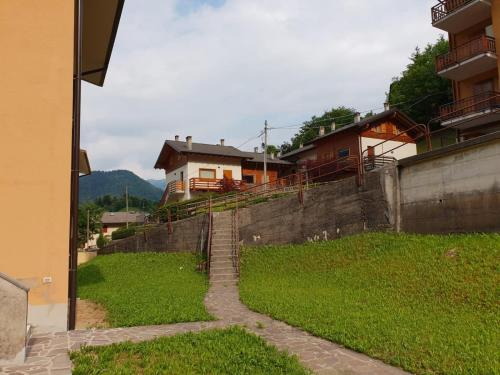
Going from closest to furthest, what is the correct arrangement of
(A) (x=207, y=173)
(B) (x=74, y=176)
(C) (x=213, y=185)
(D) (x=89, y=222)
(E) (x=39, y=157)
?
(E) (x=39, y=157) → (B) (x=74, y=176) → (C) (x=213, y=185) → (A) (x=207, y=173) → (D) (x=89, y=222)

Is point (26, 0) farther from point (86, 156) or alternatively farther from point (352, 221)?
point (352, 221)

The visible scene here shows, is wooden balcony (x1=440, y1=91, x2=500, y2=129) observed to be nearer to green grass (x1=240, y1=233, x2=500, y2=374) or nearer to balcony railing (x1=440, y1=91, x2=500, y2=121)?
balcony railing (x1=440, y1=91, x2=500, y2=121)

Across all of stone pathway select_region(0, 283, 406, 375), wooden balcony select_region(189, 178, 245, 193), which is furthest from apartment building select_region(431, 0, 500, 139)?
wooden balcony select_region(189, 178, 245, 193)

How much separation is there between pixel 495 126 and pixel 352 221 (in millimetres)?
11407

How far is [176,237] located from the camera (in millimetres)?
21219

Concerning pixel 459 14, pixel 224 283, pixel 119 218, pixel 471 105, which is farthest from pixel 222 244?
pixel 119 218

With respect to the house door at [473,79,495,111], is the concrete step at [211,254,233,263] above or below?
below

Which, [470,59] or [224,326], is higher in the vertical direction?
[470,59]

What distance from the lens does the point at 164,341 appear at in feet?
22.9

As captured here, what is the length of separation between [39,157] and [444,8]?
73.9 ft

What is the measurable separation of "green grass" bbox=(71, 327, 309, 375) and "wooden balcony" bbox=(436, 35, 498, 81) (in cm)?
1960

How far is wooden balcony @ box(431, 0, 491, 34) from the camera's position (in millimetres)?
20264

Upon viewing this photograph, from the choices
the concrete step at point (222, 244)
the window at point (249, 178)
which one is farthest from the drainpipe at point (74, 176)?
the window at point (249, 178)

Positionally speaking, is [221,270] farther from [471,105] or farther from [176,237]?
[471,105]
